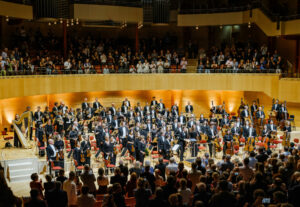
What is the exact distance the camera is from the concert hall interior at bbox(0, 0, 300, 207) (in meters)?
13.4

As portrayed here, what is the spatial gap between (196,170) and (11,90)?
11870 millimetres

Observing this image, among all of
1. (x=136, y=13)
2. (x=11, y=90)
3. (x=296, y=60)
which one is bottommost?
(x=11, y=90)

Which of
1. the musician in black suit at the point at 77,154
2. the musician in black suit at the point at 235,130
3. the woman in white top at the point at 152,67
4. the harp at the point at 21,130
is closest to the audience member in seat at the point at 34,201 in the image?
the musician in black suit at the point at 77,154

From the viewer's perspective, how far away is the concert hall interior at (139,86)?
44.0ft

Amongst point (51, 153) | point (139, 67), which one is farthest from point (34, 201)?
point (139, 67)

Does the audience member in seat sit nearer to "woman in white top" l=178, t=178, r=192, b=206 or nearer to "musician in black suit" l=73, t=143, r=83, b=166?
"woman in white top" l=178, t=178, r=192, b=206

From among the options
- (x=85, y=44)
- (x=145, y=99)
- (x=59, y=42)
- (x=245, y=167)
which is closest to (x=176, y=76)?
(x=145, y=99)

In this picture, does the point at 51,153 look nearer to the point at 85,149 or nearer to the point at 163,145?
the point at 85,149

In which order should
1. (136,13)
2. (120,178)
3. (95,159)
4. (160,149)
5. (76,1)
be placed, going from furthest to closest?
(136,13) → (76,1) → (95,159) → (160,149) → (120,178)

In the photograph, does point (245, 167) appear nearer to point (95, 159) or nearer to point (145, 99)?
point (95, 159)

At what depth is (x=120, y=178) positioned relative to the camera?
25.6 ft

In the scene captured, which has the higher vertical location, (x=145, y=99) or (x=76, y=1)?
(x=76, y=1)

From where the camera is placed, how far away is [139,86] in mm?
20891

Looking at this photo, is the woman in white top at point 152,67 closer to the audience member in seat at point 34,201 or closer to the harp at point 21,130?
the harp at point 21,130
